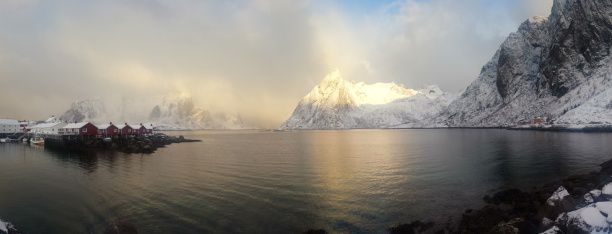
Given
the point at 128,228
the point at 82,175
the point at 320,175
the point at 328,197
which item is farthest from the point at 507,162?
the point at 82,175

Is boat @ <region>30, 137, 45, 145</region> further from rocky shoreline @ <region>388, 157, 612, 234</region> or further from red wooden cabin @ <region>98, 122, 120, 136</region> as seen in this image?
rocky shoreline @ <region>388, 157, 612, 234</region>

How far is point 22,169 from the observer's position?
2749 inches

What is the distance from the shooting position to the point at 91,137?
13200cm

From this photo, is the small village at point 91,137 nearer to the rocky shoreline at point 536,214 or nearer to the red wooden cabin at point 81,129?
the red wooden cabin at point 81,129

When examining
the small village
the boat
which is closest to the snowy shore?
the small village

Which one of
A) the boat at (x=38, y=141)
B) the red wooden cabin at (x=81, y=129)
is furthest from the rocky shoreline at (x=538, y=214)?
the boat at (x=38, y=141)

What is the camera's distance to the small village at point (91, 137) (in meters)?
118

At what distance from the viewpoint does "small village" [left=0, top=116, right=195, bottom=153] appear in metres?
118

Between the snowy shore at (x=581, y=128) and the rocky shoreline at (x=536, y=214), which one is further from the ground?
the snowy shore at (x=581, y=128)

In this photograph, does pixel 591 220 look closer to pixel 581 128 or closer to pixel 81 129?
pixel 81 129

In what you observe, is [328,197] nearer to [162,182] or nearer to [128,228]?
[128,228]

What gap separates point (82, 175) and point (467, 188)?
184 feet

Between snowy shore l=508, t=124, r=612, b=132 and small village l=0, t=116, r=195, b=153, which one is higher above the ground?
small village l=0, t=116, r=195, b=153

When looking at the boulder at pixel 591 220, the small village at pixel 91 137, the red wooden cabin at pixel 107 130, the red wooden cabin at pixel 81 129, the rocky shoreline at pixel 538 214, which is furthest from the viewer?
the red wooden cabin at pixel 107 130
